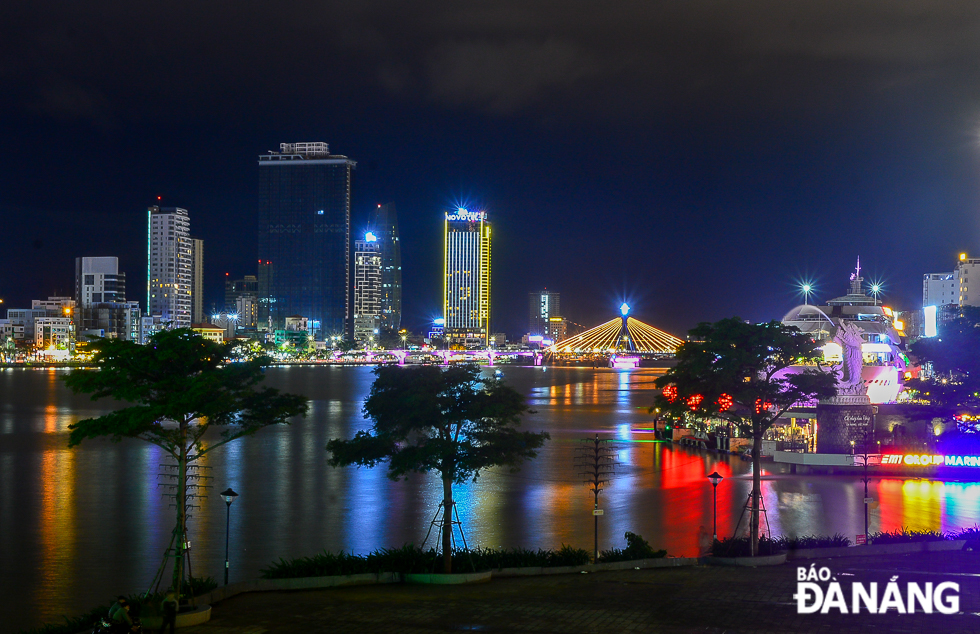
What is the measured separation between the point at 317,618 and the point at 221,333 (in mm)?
196986

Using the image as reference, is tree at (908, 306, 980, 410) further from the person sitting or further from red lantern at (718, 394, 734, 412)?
the person sitting

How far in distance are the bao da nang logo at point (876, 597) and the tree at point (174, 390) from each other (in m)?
9.44

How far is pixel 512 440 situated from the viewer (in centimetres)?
1734

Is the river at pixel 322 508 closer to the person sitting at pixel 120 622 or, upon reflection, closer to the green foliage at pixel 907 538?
the green foliage at pixel 907 538

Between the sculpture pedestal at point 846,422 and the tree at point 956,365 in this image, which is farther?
the sculpture pedestal at point 846,422

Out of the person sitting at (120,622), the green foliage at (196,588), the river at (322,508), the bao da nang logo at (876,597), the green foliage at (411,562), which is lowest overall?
the river at (322,508)

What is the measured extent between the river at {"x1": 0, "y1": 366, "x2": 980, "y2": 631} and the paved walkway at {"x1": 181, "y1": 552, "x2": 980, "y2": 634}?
6.16m

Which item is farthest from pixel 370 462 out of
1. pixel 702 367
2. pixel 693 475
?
pixel 693 475

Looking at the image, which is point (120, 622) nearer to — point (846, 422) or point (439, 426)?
point (439, 426)

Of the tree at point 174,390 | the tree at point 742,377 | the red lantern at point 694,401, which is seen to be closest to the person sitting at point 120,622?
the tree at point 174,390

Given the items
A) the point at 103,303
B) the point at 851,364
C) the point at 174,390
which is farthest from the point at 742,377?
the point at 103,303

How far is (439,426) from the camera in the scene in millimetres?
17141

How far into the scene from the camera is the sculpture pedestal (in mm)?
36938

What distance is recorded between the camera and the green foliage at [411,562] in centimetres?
1563
